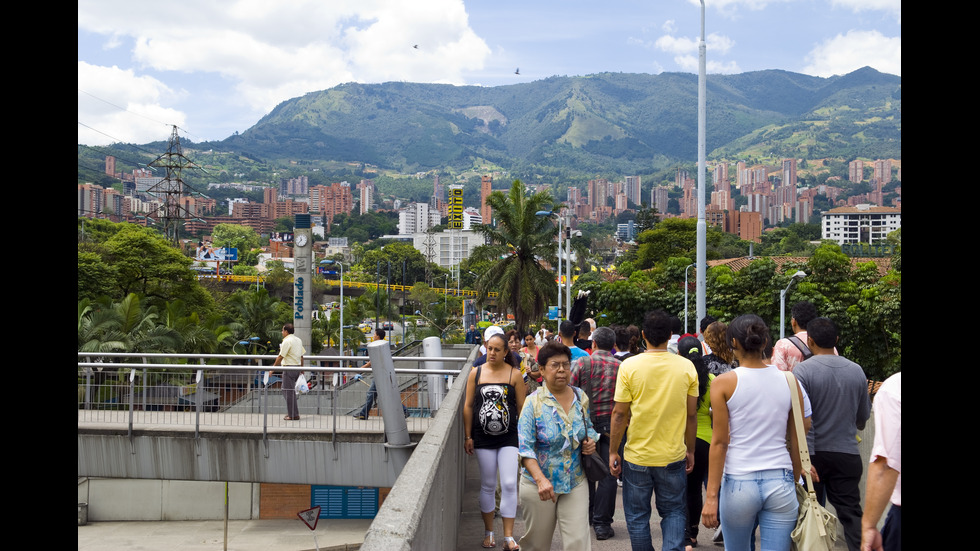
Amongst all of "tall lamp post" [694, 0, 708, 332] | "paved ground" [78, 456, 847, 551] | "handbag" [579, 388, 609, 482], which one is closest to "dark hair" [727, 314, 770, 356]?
"handbag" [579, 388, 609, 482]

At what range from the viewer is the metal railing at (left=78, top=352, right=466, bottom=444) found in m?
12.3

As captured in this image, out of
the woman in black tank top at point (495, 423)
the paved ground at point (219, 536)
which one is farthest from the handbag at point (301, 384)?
the paved ground at point (219, 536)

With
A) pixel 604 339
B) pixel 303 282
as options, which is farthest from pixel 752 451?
pixel 303 282

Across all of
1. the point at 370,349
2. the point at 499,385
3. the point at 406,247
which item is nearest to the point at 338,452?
the point at 370,349

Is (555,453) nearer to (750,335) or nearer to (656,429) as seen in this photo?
(656,429)

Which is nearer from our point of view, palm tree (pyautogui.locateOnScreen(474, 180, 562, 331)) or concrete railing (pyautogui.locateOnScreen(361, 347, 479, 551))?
concrete railing (pyautogui.locateOnScreen(361, 347, 479, 551))

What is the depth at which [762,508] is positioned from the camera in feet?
14.0

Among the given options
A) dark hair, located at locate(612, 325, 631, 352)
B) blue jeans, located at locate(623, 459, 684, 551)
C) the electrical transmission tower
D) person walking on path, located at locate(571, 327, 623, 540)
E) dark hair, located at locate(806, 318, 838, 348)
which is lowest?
blue jeans, located at locate(623, 459, 684, 551)

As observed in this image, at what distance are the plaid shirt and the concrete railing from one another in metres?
1.01

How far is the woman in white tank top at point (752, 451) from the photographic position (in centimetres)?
425

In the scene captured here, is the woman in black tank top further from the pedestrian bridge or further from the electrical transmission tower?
the electrical transmission tower
